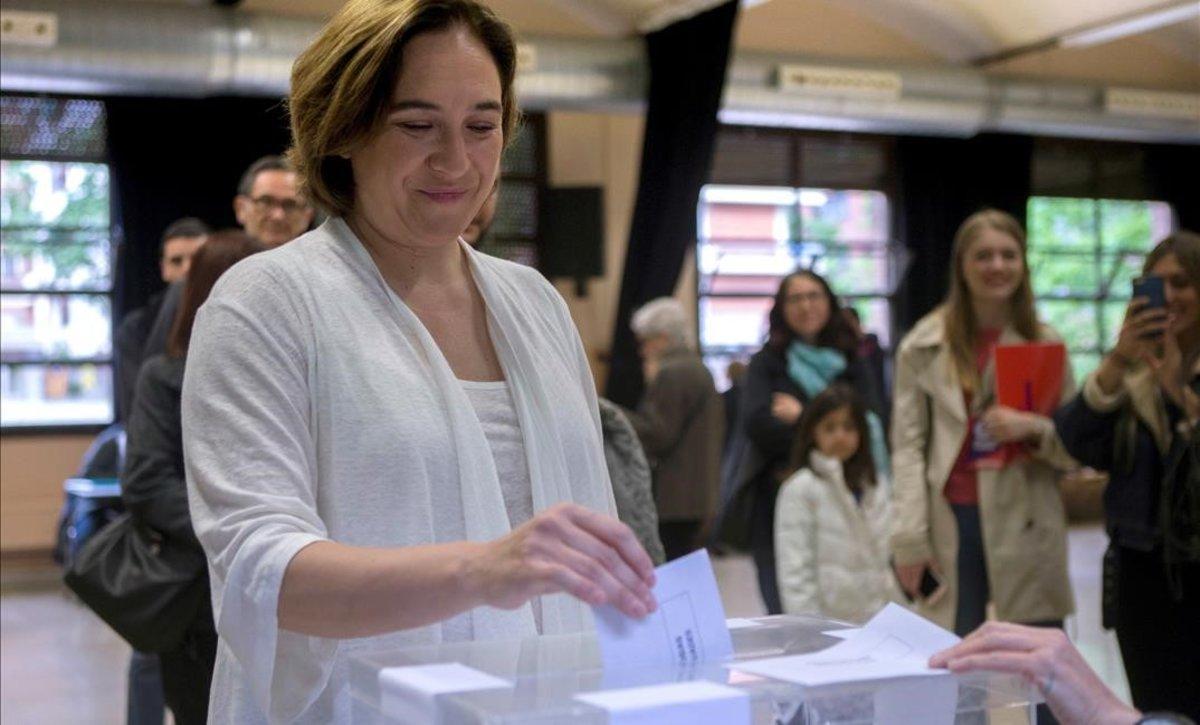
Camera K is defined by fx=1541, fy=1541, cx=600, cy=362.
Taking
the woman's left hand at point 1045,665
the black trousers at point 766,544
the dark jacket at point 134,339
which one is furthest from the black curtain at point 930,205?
the woman's left hand at point 1045,665

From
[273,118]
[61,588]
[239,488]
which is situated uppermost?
[273,118]

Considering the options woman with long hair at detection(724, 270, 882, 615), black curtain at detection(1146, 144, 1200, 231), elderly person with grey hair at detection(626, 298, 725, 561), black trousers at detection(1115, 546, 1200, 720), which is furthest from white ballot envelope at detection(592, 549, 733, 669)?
black curtain at detection(1146, 144, 1200, 231)

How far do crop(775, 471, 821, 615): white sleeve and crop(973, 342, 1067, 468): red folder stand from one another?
0.73 meters

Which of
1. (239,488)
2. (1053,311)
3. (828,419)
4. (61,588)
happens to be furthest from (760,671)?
(1053,311)

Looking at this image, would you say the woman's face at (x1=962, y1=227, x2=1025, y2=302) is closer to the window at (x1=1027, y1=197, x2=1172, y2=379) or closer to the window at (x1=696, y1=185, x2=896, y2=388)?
the window at (x1=696, y1=185, x2=896, y2=388)

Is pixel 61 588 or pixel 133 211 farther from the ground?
pixel 133 211

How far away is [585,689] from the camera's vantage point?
3.35ft

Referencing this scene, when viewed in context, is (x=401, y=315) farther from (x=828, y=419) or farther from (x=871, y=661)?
(x=828, y=419)

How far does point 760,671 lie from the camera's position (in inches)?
43.4

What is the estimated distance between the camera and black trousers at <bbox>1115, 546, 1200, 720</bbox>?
3.39m

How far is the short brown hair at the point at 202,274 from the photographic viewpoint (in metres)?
3.22

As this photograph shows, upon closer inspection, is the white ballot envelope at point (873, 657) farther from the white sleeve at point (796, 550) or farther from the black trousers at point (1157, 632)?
the white sleeve at point (796, 550)

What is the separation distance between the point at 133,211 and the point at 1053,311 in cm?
769

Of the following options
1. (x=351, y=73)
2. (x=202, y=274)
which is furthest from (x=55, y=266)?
(x=351, y=73)
